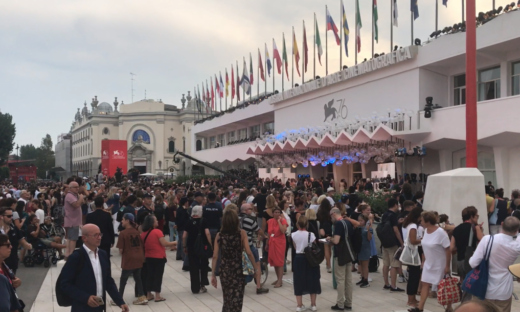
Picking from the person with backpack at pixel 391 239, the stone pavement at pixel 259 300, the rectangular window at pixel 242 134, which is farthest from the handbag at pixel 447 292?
the rectangular window at pixel 242 134

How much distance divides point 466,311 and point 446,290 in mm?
5036

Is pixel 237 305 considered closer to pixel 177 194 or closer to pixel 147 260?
pixel 147 260

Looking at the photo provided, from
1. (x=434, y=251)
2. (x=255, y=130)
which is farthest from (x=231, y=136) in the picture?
(x=434, y=251)

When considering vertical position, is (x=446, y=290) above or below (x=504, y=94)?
below

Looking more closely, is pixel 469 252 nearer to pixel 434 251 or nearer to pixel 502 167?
pixel 434 251

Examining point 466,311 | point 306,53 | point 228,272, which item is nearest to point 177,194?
point 228,272

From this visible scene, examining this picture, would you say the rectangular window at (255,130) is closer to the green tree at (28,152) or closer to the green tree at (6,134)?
the green tree at (6,134)

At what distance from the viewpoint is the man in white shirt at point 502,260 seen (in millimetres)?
5602

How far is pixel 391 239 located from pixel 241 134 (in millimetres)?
41313

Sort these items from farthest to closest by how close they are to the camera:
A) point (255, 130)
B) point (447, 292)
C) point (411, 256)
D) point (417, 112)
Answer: point (255, 130)
point (417, 112)
point (411, 256)
point (447, 292)

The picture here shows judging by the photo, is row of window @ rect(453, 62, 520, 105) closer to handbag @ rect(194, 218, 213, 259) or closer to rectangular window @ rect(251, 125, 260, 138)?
handbag @ rect(194, 218, 213, 259)

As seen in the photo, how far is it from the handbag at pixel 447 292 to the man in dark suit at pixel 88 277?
4.26m

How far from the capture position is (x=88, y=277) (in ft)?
15.6

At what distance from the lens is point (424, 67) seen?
23438 millimetres
